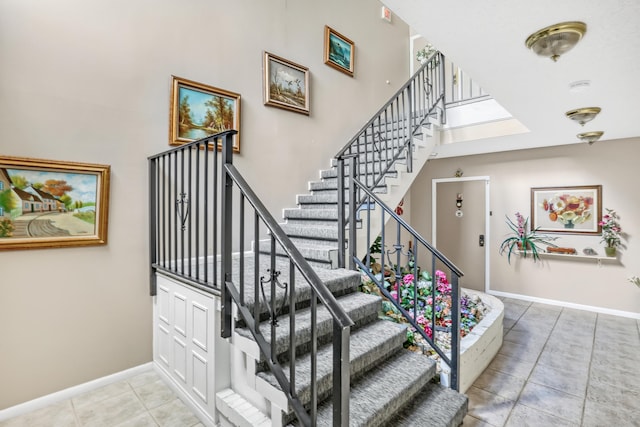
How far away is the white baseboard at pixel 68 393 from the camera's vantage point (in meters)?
2.08

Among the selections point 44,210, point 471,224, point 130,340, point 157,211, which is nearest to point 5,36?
point 44,210

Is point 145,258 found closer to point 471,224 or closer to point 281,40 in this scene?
point 281,40

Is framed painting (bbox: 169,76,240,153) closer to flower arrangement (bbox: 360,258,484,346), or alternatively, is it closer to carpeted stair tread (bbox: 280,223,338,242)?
carpeted stair tread (bbox: 280,223,338,242)

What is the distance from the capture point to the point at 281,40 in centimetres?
377

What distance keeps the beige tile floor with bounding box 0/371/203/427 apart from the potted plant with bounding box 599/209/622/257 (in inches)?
210

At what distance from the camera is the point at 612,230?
4.25 meters

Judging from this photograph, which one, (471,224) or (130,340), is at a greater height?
(471,224)

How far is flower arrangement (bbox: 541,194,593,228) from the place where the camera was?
14.7 feet

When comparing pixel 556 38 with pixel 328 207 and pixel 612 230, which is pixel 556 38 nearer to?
pixel 328 207

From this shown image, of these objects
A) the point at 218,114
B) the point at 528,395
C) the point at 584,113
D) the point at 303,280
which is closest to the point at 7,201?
the point at 218,114

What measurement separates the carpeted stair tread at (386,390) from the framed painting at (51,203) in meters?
2.14

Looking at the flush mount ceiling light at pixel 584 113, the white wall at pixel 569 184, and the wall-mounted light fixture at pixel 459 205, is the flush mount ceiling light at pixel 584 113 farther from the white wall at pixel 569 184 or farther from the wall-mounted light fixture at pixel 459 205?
the wall-mounted light fixture at pixel 459 205

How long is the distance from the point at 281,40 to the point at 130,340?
3571mm

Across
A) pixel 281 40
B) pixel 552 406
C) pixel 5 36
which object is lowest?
pixel 552 406
